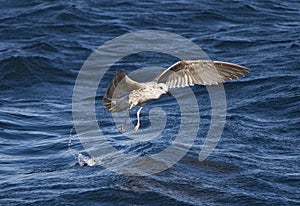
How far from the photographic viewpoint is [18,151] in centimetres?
1449

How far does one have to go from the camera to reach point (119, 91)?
11.0 meters

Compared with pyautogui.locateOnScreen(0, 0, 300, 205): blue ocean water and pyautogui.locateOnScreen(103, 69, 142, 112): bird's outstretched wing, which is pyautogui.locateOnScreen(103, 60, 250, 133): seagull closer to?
pyautogui.locateOnScreen(103, 69, 142, 112): bird's outstretched wing

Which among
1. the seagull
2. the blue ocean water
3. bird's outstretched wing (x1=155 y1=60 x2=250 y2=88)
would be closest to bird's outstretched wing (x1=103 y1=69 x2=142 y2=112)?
the seagull

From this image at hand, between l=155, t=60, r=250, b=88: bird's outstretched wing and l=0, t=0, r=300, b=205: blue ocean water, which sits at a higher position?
l=155, t=60, r=250, b=88: bird's outstretched wing

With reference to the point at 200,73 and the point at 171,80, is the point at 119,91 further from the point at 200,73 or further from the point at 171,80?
the point at 200,73

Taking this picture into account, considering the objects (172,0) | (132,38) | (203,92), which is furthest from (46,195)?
(172,0)

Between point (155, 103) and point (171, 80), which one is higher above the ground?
point (171, 80)

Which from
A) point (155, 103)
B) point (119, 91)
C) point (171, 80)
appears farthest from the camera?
point (155, 103)

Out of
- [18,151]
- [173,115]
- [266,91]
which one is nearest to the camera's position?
[18,151]

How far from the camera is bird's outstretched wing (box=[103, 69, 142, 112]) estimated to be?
10.6 meters

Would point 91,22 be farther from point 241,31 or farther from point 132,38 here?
point 241,31

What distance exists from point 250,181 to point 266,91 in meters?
5.50

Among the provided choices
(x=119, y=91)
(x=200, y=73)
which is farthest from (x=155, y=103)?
(x=119, y=91)

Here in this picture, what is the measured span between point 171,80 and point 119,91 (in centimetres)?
101
